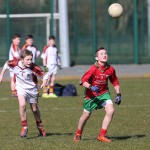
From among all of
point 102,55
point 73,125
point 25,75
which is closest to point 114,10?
point 73,125

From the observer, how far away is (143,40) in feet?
122

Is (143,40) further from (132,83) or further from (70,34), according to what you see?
(132,83)

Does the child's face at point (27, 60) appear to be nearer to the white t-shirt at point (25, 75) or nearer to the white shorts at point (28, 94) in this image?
the white t-shirt at point (25, 75)

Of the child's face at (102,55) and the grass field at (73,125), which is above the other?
the child's face at (102,55)

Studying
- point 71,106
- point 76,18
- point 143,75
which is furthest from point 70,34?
point 71,106

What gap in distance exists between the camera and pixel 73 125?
621 inches

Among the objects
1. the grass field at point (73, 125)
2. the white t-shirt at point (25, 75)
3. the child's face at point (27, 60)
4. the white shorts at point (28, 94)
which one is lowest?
the grass field at point (73, 125)

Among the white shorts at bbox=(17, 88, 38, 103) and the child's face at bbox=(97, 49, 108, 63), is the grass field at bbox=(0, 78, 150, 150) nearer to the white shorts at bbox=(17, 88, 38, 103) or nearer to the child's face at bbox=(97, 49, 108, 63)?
the white shorts at bbox=(17, 88, 38, 103)

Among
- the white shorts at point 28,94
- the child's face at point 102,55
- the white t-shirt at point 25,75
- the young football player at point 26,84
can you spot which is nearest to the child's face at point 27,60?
the young football player at point 26,84

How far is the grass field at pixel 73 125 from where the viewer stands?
12.1m

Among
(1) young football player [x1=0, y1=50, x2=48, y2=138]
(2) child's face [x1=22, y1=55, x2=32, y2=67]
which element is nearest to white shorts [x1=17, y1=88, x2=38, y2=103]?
(1) young football player [x1=0, y1=50, x2=48, y2=138]

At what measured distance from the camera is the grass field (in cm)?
1208

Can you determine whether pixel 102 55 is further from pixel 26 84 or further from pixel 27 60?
pixel 26 84

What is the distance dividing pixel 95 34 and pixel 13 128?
72.3ft
